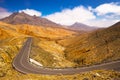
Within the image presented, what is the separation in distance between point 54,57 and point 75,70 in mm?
39737

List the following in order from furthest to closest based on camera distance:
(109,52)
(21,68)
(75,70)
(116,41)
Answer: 1. (116,41)
2. (109,52)
3. (21,68)
4. (75,70)

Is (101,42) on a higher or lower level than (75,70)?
higher

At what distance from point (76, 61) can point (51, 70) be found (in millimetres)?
39992

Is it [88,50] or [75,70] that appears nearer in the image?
[75,70]

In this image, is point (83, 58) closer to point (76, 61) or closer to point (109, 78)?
point (76, 61)

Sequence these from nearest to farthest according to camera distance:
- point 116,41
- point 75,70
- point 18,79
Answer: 1. point 18,79
2. point 75,70
3. point 116,41

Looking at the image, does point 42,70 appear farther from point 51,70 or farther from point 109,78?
point 109,78

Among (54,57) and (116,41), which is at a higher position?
(116,41)

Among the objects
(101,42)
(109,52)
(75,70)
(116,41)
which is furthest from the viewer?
(101,42)

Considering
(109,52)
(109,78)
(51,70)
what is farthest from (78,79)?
(109,52)

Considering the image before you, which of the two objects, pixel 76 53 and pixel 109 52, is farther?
pixel 76 53

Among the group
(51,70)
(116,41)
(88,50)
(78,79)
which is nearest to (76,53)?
(88,50)

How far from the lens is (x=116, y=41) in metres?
97.5

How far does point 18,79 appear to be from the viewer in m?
37.5
